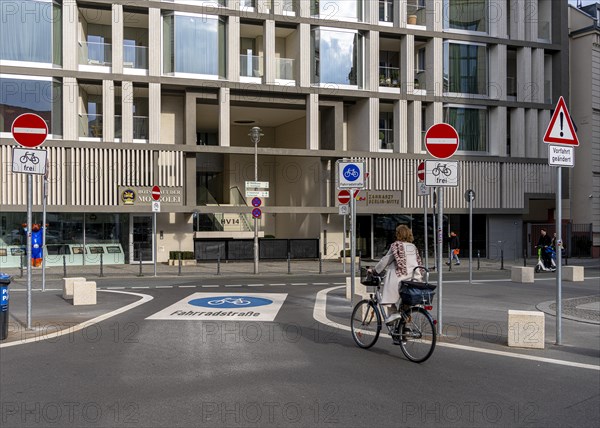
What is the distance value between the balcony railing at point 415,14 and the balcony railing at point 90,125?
18.0m

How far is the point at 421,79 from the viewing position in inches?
1393

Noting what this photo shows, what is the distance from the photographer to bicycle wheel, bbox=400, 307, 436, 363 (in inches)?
308

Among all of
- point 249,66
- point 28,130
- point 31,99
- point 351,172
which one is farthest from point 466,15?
point 28,130

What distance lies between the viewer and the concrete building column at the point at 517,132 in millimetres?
36594

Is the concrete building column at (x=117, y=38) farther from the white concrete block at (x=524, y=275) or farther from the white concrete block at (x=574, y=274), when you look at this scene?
the white concrete block at (x=574, y=274)

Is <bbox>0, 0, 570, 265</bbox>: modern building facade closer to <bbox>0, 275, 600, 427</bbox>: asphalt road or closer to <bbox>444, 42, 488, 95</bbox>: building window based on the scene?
<bbox>444, 42, 488, 95</bbox>: building window

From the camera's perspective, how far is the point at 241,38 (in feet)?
113

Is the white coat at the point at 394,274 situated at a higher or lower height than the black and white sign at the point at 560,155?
lower

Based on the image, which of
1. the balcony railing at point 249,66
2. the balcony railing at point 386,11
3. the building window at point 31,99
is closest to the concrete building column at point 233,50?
the balcony railing at point 249,66

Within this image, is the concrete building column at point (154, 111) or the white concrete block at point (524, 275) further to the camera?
the concrete building column at point (154, 111)

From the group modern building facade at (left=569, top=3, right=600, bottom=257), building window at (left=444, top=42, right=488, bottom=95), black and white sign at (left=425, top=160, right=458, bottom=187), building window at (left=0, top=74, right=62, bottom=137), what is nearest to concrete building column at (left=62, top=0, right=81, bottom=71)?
building window at (left=0, top=74, right=62, bottom=137)

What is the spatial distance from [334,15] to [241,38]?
5.41m

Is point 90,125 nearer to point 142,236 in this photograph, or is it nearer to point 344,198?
point 142,236

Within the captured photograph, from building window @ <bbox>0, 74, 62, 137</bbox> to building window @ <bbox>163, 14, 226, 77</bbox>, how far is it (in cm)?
548
